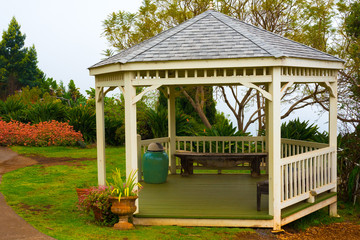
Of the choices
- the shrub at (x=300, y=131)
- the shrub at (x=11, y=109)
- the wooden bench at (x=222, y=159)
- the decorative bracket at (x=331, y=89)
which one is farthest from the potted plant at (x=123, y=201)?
the shrub at (x=11, y=109)

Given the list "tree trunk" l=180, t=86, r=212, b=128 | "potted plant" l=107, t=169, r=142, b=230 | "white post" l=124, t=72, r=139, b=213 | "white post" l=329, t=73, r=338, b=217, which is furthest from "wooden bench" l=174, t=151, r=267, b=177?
"tree trunk" l=180, t=86, r=212, b=128

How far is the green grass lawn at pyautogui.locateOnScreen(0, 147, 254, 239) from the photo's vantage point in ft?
24.0

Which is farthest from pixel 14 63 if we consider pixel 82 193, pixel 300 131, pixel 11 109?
pixel 82 193

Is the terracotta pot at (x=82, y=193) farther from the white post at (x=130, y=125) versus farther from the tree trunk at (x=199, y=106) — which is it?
the tree trunk at (x=199, y=106)

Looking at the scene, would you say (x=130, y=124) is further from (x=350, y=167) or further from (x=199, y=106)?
(x=199, y=106)

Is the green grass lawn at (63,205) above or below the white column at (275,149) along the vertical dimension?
below

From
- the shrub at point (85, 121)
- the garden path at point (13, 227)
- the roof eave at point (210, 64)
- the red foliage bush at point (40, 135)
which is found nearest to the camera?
the garden path at point (13, 227)

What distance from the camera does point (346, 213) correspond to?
9.91 metres

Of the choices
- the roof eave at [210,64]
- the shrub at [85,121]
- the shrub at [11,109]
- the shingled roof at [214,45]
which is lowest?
the shrub at [85,121]

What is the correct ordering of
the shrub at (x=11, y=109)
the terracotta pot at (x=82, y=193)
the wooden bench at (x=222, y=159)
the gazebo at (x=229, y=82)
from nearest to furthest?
the gazebo at (x=229, y=82), the terracotta pot at (x=82, y=193), the wooden bench at (x=222, y=159), the shrub at (x=11, y=109)

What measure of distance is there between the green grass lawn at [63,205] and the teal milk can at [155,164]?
189 cm

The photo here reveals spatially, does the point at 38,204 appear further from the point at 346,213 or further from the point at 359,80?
the point at 359,80

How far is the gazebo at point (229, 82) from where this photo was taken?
299 inches

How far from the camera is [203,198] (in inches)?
362
